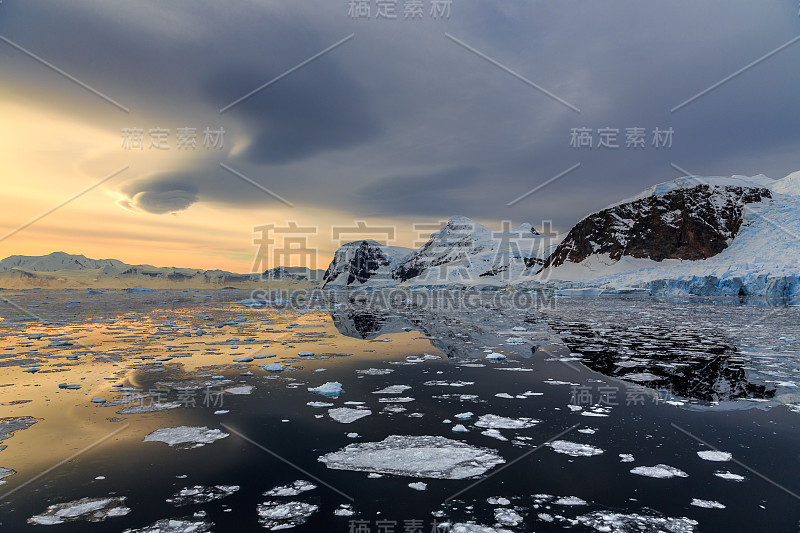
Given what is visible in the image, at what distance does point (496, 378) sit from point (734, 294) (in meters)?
62.8

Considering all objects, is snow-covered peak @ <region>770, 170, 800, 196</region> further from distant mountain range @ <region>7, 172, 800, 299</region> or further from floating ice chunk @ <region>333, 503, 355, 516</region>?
floating ice chunk @ <region>333, 503, 355, 516</region>

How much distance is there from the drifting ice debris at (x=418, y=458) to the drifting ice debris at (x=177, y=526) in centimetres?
143

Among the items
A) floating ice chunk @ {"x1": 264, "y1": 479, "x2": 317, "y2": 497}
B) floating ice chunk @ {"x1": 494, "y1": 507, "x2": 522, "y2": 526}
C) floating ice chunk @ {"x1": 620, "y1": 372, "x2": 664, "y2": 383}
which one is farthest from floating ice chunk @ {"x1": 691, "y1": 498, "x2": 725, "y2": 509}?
floating ice chunk @ {"x1": 620, "y1": 372, "x2": 664, "y2": 383}

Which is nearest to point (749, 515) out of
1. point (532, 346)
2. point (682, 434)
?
point (682, 434)

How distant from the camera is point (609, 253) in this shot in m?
96.8

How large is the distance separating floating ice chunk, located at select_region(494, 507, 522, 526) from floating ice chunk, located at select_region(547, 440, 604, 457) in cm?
162

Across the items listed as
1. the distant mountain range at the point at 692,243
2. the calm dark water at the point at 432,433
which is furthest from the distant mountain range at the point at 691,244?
the calm dark water at the point at 432,433

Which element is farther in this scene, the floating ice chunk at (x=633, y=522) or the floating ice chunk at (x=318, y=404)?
the floating ice chunk at (x=318, y=404)

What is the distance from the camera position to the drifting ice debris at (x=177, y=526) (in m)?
3.32

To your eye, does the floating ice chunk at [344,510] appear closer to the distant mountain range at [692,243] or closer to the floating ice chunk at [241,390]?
the floating ice chunk at [241,390]

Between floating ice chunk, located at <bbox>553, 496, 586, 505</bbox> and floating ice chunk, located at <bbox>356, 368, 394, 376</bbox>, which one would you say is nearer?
floating ice chunk, located at <bbox>553, 496, 586, 505</bbox>

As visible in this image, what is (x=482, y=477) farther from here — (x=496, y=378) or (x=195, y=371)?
(x=195, y=371)

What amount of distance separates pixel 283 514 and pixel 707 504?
158 inches

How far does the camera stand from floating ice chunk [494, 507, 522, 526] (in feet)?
11.2
